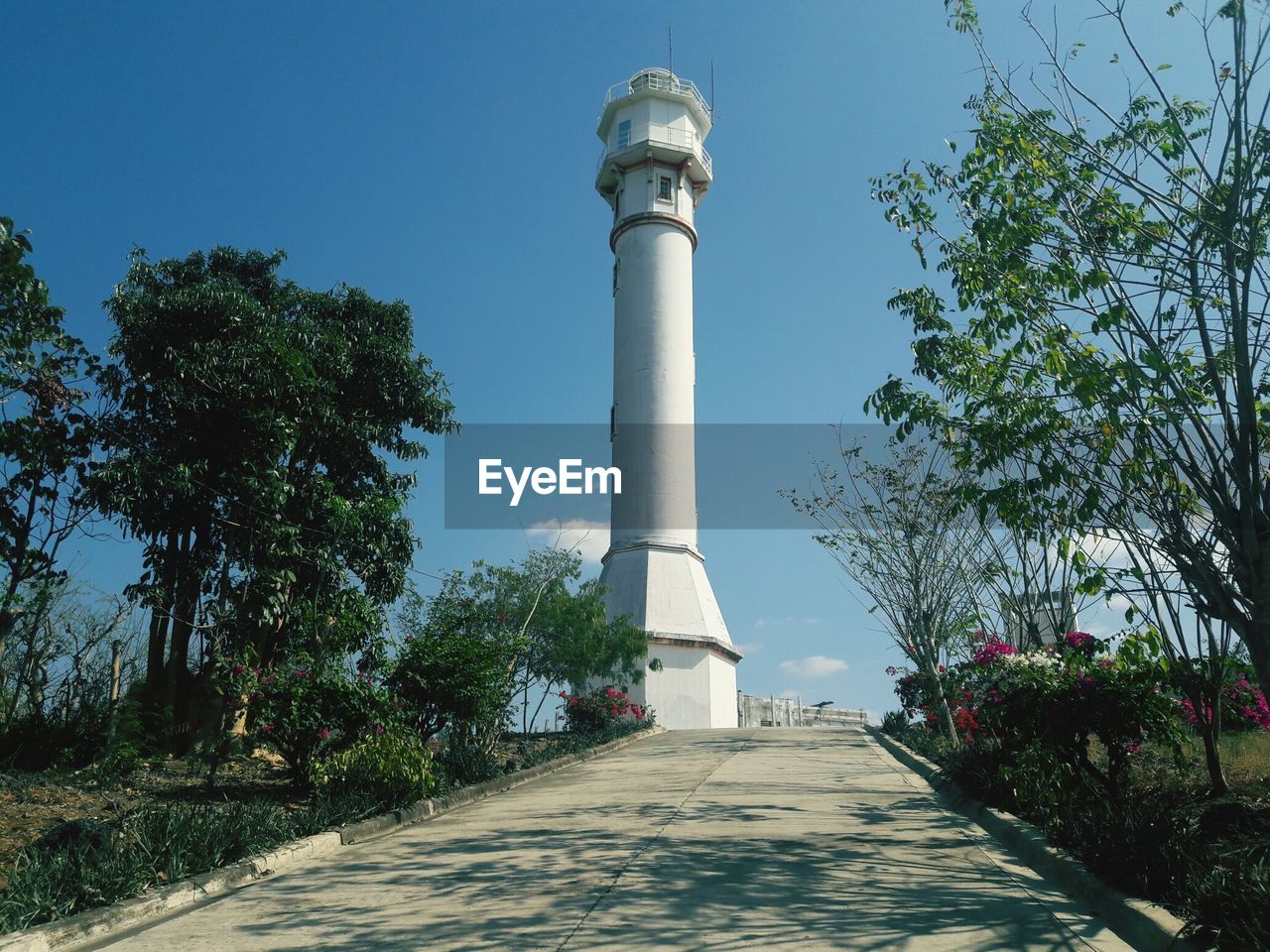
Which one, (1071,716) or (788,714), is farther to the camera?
(788,714)

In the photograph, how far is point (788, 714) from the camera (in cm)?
3722

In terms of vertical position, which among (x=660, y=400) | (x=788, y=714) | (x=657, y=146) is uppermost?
(x=657, y=146)

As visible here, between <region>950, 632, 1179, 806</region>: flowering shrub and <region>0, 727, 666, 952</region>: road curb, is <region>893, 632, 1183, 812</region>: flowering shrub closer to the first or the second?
<region>950, 632, 1179, 806</region>: flowering shrub

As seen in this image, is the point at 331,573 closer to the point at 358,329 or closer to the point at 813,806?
the point at 358,329

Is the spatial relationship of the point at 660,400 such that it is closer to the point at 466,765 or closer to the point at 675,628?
the point at 675,628

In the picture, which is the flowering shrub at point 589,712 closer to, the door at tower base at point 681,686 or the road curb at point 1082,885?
the door at tower base at point 681,686

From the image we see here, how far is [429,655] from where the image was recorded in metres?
12.2

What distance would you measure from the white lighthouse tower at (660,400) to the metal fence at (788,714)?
3733mm

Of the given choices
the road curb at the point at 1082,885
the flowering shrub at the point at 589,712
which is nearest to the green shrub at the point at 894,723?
the flowering shrub at the point at 589,712

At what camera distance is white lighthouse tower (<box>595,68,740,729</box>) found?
28703 mm

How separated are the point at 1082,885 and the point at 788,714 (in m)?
32.2

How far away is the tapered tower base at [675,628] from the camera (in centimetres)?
2820

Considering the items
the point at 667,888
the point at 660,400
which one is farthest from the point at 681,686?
the point at 667,888

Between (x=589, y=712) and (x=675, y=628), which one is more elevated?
(x=675, y=628)
